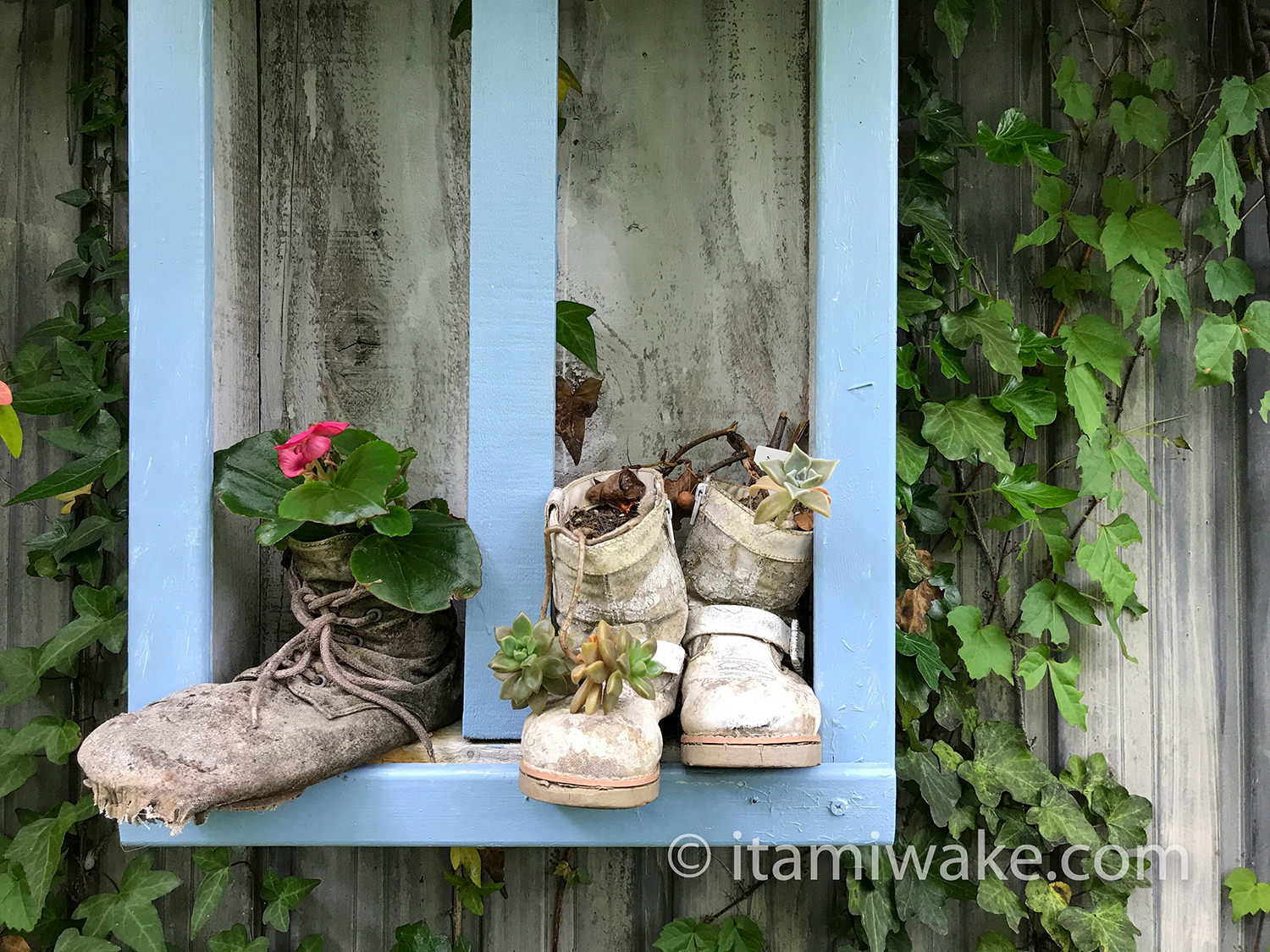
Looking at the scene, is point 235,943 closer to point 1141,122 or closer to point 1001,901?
point 1001,901

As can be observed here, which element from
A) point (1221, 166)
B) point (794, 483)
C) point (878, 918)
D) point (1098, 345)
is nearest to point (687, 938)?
point (878, 918)

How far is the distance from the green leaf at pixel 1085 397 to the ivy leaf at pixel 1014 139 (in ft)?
0.81

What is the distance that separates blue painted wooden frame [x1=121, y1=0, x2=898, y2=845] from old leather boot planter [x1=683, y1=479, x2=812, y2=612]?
0.14 ft

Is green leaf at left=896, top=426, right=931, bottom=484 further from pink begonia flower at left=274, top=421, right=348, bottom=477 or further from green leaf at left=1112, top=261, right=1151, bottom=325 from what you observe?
pink begonia flower at left=274, top=421, right=348, bottom=477

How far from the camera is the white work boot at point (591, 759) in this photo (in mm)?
664

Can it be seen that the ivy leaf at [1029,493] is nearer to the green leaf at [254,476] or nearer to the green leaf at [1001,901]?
the green leaf at [1001,901]

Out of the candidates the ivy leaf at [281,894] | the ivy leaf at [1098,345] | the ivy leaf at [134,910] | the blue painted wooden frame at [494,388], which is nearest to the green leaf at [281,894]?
the ivy leaf at [281,894]

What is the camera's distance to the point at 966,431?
109cm

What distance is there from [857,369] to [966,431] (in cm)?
33

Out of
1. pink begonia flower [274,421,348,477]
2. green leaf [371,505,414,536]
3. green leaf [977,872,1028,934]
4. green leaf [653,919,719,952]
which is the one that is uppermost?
pink begonia flower [274,421,348,477]

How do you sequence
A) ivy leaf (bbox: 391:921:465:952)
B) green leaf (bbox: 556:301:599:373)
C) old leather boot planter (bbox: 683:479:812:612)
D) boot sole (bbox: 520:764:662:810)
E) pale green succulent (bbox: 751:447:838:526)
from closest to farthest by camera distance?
boot sole (bbox: 520:764:662:810)
pale green succulent (bbox: 751:447:838:526)
old leather boot planter (bbox: 683:479:812:612)
green leaf (bbox: 556:301:599:373)
ivy leaf (bbox: 391:921:465:952)

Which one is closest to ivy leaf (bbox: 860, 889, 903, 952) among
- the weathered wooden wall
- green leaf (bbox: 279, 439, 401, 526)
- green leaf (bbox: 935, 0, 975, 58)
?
the weathered wooden wall

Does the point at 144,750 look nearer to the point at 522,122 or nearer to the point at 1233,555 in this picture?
the point at 522,122

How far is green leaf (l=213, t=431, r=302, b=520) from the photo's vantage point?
833 mm
